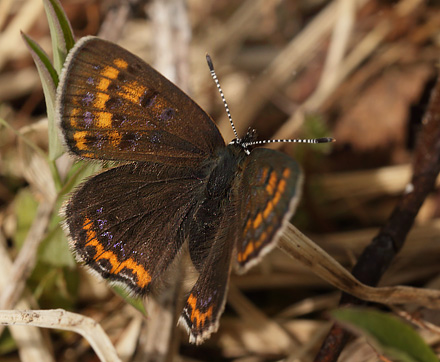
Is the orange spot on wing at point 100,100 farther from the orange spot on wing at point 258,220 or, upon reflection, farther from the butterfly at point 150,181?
the orange spot on wing at point 258,220

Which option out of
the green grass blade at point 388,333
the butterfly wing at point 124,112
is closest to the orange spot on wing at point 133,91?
the butterfly wing at point 124,112

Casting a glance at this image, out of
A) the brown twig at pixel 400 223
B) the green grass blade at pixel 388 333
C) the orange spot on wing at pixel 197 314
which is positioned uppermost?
the orange spot on wing at pixel 197 314

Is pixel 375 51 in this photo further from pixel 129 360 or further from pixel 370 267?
pixel 129 360

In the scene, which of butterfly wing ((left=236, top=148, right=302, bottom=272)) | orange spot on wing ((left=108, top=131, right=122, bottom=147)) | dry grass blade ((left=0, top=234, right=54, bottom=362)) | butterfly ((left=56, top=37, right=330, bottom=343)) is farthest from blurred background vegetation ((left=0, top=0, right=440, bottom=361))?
butterfly wing ((left=236, top=148, right=302, bottom=272))

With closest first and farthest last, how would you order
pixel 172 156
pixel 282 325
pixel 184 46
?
pixel 172 156
pixel 282 325
pixel 184 46

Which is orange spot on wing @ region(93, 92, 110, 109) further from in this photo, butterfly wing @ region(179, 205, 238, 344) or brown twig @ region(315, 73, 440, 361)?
brown twig @ region(315, 73, 440, 361)

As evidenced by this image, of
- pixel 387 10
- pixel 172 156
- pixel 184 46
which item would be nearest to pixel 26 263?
pixel 172 156
